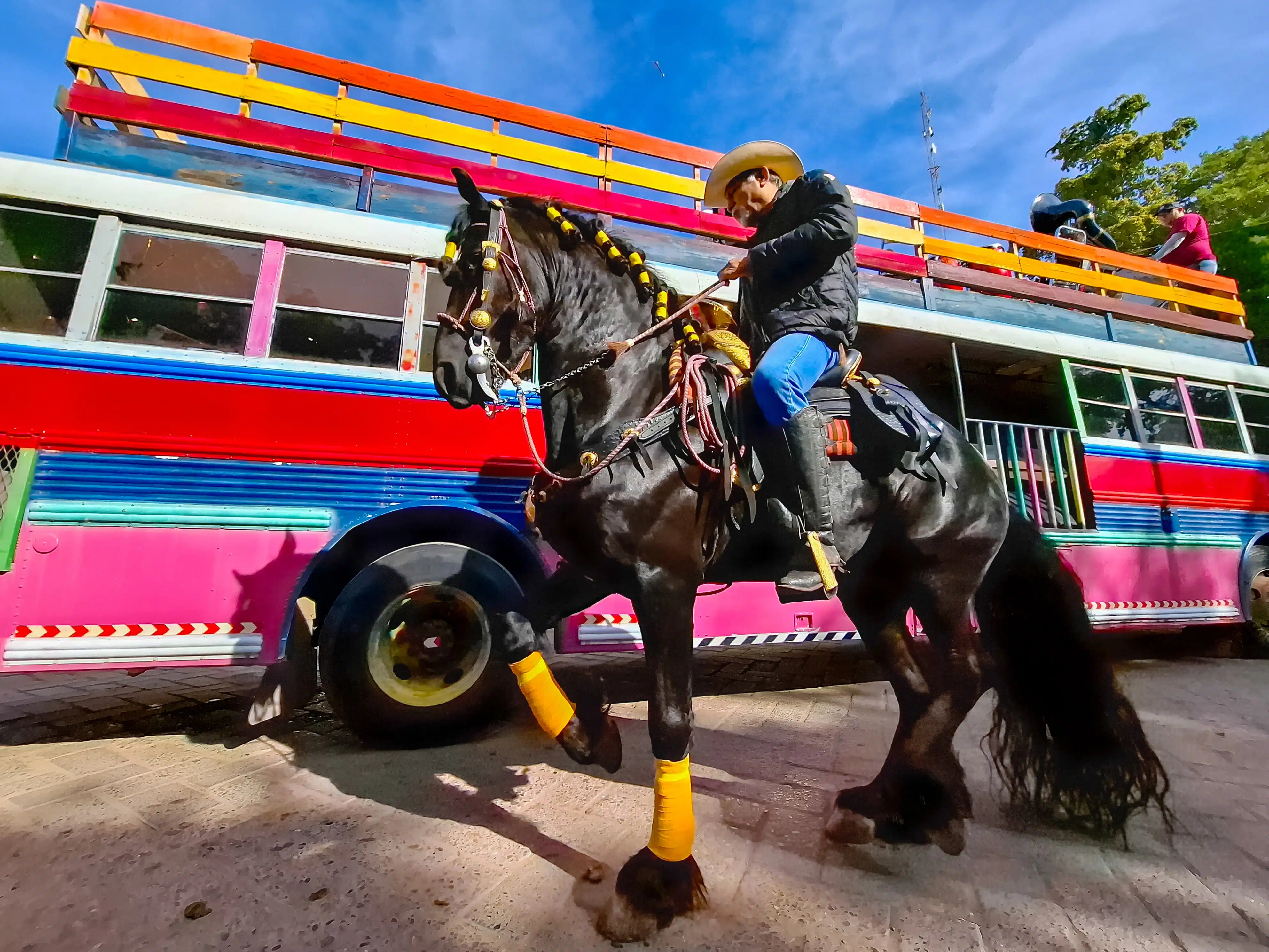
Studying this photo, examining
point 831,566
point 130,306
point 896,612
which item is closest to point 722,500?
point 831,566

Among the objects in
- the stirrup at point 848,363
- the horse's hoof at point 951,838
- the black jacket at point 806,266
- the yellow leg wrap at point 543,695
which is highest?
the black jacket at point 806,266

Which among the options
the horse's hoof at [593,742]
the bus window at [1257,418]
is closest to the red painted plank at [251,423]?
the horse's hoof at [593,742]

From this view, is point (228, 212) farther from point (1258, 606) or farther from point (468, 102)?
point (1258, 606)

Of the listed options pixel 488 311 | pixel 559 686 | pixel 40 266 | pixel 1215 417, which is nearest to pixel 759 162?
pixel 488 311

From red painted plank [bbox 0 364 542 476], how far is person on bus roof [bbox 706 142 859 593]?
1.83 meters

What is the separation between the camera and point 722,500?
2.17 m

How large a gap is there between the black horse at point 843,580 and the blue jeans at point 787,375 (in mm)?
379

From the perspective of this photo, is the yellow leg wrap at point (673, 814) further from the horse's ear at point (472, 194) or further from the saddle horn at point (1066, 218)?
the saddle horn at point (1066, 218)

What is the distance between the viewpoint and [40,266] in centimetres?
297

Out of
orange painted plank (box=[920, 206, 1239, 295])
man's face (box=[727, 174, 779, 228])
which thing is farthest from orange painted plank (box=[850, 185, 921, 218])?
man's face (box=[727, 174, 779, 228])

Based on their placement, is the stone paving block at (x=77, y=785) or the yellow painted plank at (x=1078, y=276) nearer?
the stone paving block at (x=77, y=785)

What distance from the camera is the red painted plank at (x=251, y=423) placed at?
2854 millimetres

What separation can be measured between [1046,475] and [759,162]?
14.1ft

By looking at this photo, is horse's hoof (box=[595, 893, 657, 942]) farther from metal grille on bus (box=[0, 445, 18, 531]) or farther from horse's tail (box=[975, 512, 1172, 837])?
metal grille on bus (box=[0, 445, 18, 531])
